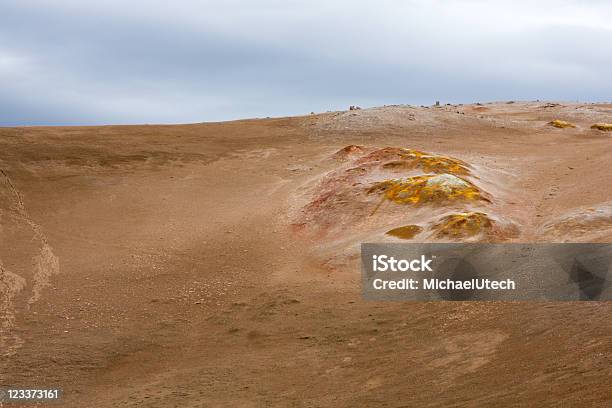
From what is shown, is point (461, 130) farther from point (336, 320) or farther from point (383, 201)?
point (336, 320)

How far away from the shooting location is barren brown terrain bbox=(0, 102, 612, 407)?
12.3 meters

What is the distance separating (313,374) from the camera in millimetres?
13484

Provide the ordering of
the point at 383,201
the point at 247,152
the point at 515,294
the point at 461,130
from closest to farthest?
the point at 515,294, the point at 383,201, the point at 247,152, the point at 461,130

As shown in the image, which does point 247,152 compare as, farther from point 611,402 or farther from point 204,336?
point 611,402

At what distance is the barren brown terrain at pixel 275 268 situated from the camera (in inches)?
485

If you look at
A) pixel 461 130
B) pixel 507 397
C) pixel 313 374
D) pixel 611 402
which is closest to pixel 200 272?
pixel 313 374

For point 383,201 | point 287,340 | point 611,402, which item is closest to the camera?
point 611,402

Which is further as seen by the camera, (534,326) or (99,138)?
(99,138)

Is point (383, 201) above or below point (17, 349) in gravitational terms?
above

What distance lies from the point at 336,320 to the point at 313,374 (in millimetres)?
2565

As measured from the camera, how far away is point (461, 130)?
1481 inches

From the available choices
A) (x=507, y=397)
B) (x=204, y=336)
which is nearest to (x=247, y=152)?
(x=204, y=336)

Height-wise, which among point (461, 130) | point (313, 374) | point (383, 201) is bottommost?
point (313, 374)

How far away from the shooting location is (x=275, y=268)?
20.0 metres
